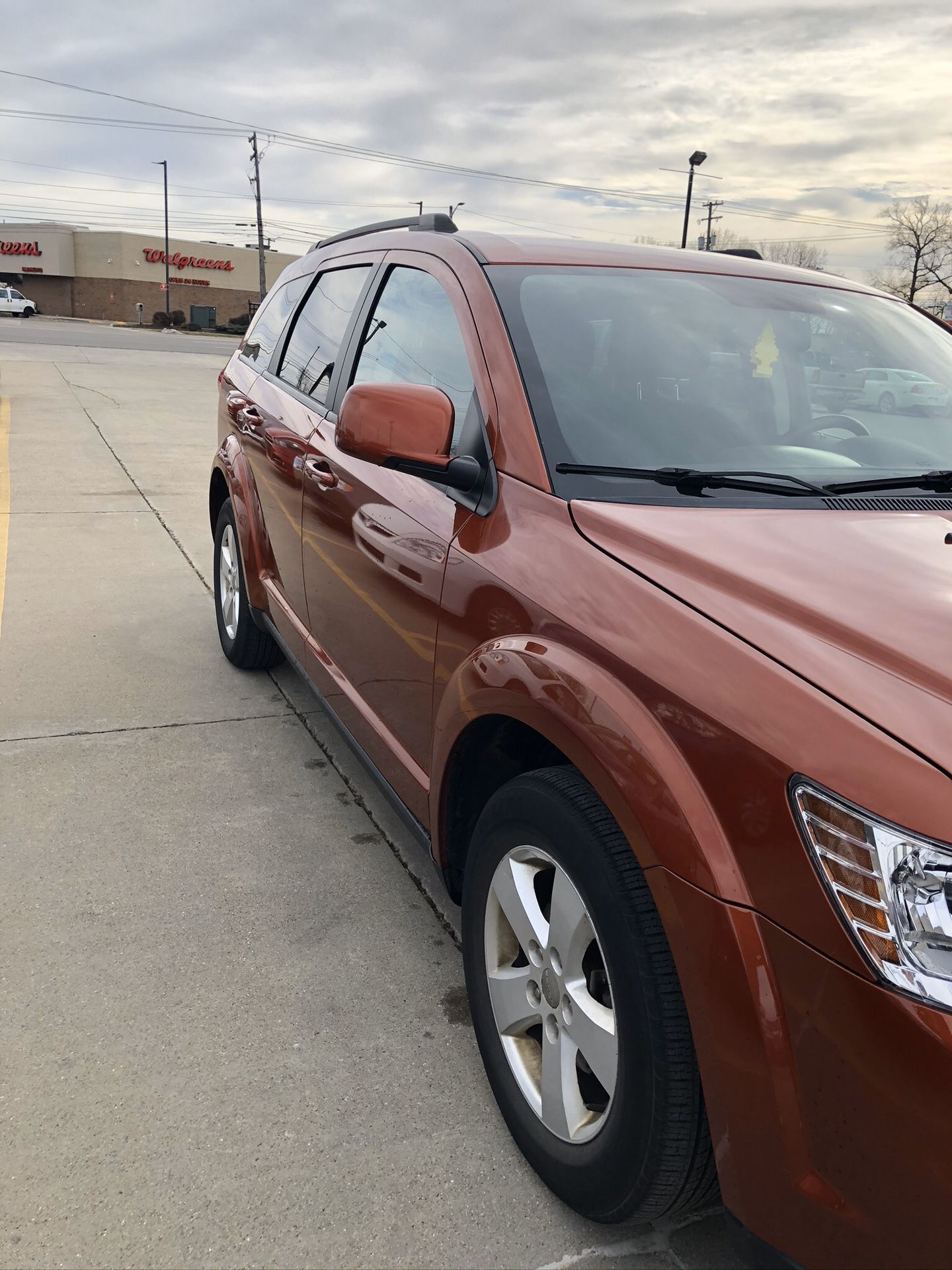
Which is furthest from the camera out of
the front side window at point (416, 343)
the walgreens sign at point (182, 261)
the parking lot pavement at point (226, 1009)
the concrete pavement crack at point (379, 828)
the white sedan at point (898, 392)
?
the walgreens sign at point (182, 261)

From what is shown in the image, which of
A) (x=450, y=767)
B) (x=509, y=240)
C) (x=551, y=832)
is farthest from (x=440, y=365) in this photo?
(x=551, y=832)

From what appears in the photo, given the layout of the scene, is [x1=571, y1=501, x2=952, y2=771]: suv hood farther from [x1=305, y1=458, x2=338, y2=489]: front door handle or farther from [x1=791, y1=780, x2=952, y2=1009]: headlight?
[x1=305, y1=458, x2=338, y2=489]: front door handle

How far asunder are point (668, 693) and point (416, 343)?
1.62 metres

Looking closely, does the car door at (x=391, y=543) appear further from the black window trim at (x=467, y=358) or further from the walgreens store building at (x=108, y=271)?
the walgreens store building at (x=108, y=271)

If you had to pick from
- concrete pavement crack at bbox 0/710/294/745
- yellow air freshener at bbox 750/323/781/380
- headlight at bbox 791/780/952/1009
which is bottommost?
concrete pavement crack at bbox 0/710/294/745

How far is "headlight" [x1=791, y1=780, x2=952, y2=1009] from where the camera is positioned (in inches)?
48.5

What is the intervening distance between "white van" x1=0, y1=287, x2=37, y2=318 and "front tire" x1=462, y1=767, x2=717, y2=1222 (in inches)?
2469

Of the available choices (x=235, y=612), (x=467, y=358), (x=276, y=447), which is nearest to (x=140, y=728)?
(x=235, y=612)

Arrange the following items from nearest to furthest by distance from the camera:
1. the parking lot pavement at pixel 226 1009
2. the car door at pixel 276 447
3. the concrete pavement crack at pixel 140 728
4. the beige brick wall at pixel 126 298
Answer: the parking lot pavement at pixel 226 1009, the car door at pixel 276 447, the concrete pavement crack at pixel 140 728, the beige brick wall at pixel 126 298

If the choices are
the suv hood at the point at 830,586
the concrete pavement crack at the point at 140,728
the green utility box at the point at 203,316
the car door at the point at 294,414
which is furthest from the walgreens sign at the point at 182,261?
the suv hood at the point at 830,586

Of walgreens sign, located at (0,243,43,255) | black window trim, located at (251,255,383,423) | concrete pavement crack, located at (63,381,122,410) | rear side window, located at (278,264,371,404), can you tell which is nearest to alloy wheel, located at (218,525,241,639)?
black window trim, located at (251,255,383,423)

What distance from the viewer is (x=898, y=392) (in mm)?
2676

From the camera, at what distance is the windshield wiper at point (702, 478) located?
213cm

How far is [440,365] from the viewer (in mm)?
2639
